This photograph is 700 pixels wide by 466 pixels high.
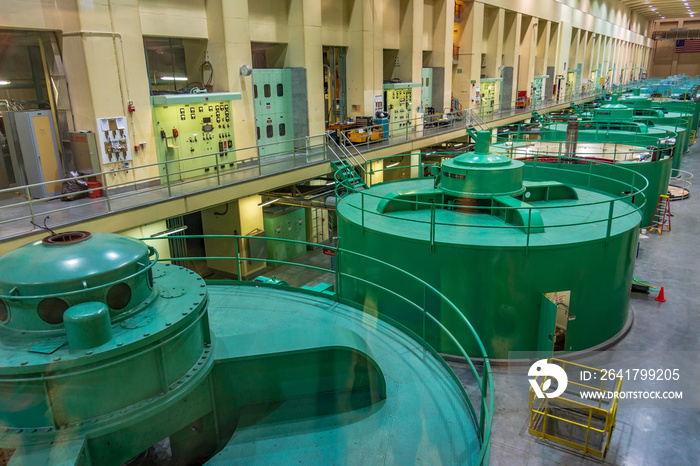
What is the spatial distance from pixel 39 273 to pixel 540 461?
7.05 meters

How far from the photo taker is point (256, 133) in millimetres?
18656

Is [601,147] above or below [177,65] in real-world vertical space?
below

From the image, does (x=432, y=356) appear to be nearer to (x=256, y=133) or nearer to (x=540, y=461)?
Answer: (x=540, y=461)

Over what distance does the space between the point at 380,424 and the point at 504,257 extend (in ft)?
17.7

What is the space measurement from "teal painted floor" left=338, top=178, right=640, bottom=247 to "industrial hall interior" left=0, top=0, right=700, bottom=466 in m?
0.08

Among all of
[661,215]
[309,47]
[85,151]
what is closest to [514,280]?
[85,151]

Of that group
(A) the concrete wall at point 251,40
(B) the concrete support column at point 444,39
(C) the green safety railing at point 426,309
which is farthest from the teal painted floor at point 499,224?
(B) the concrete support column at point 444,39

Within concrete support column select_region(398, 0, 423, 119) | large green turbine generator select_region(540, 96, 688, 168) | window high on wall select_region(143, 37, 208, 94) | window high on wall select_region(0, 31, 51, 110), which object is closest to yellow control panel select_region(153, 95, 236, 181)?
window high on wall select_region(143, 37, 208, 94)

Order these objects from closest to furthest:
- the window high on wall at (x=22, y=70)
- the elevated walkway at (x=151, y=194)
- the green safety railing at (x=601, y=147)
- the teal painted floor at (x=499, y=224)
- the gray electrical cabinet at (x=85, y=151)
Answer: the teal painted floor at (x=499, y=224)
the elevated walkway at (x=151, y=194)
the window high on wall at (x=22, y=70)
the gray electrical cabinet at (x=85, y=151)
the green safety railing at (x=601, y=147)

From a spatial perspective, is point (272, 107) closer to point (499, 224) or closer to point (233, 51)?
point (233, 51)

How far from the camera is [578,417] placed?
8.26m

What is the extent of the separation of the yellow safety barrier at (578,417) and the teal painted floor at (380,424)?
3.48m

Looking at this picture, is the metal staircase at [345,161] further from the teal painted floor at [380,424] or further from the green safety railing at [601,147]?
the teal painted floor at [380,424]

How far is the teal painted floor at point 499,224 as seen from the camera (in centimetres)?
939
